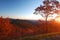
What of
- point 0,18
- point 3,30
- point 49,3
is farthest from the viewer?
point 0,18

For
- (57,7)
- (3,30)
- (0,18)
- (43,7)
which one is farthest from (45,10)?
(0,18)

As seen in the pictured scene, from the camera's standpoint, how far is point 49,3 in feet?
103

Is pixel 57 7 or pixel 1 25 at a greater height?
pixel 57 7

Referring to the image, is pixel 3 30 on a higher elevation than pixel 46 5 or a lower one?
lower

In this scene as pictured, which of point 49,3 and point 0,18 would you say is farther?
point 0,18

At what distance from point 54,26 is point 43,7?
55.5ft

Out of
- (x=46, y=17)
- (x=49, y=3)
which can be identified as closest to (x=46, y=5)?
(x=49, y=3)

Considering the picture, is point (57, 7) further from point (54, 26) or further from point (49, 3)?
point (54, 26)

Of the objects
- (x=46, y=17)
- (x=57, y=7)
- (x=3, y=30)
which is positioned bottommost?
(x=3, y=30)

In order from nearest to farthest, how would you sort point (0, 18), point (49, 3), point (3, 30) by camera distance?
point (49, 3)
point (3, 30)
point (0, 18)

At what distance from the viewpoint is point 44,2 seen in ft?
103

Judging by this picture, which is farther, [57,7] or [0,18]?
[0,18]

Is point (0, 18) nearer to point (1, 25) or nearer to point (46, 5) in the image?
point (1, 25)

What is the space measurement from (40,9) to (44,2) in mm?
2109
